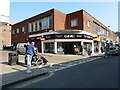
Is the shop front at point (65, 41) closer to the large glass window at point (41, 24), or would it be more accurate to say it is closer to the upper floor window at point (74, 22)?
the large glass window at point (41, 24)

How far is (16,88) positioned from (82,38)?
18592 millimetres

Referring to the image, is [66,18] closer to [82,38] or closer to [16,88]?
[82,38]

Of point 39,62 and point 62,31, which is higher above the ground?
point 62,31

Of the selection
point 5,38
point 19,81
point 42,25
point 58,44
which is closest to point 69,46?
point 58,44

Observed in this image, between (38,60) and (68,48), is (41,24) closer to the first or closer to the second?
(68,48)

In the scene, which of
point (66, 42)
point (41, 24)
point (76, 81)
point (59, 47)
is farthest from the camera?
point (41, 24)

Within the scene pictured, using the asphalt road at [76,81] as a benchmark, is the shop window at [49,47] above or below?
above

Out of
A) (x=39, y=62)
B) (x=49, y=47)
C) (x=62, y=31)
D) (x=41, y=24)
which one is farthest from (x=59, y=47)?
(x=39, y=62)

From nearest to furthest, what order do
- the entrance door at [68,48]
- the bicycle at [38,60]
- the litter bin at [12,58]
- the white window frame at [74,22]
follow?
the litter bin at [12,58]
the bicycle at [38,60]
the white window frame at [74,22]
the entrance door at [68,48]

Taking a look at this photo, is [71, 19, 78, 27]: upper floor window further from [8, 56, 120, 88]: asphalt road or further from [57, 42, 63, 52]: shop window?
[8, 56, 120, 88]: asphalt road

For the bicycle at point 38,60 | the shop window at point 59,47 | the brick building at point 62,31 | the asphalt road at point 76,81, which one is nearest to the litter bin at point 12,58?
the bicycle at point 38,60

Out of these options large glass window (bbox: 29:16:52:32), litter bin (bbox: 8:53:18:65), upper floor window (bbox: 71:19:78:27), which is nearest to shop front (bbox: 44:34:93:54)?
large glass window (bbox: 29:16:52:32)

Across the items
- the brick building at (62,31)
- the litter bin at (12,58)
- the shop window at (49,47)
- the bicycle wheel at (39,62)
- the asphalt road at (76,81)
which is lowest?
the asphalt road at (76,81)

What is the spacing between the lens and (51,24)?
2380 cm
